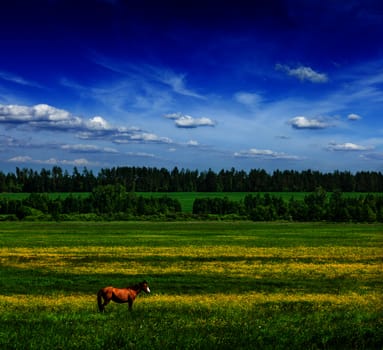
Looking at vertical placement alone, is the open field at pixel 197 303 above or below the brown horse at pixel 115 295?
below

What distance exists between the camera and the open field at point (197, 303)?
1296 centimetres

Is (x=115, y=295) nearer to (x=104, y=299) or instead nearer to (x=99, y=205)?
(x=104, y=299)

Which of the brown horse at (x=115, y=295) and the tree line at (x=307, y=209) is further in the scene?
the tree line at (x=307, y=209)

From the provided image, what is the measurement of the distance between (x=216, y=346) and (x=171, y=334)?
157cm

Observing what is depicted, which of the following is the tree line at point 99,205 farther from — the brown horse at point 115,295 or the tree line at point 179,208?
the brown horse at point 115,295

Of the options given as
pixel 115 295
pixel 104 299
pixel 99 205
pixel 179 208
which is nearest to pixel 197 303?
pixel 115 295

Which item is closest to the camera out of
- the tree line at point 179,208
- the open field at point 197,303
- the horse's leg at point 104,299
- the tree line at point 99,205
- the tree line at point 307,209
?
the open field at point 197,303

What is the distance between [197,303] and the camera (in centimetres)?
1945

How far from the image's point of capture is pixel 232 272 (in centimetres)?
3111

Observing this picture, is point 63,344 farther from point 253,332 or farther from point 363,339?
point 363,339

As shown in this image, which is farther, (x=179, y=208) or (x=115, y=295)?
(x=179, y=208)

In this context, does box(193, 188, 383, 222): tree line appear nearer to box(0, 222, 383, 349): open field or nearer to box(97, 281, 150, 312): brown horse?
box(0, 222, 383, 349): open field

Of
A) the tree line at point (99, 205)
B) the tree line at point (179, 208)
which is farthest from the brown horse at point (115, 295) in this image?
the tree line at point (99, 205)

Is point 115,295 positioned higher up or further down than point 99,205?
higher up
